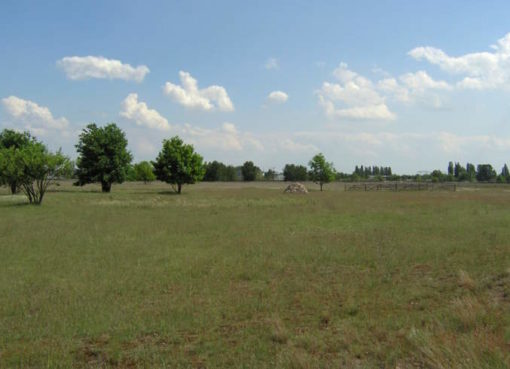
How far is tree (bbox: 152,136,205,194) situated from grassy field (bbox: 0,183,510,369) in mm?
46629

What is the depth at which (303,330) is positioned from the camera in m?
6.76

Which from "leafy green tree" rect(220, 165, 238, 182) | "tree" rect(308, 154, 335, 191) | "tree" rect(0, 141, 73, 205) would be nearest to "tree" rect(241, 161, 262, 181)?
"leafy green tree" rect(220, 165, 238, 182)

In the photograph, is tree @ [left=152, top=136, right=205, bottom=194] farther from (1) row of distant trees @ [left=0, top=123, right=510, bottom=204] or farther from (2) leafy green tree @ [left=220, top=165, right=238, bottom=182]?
(2) leafy green tree @ [left=220, top=165, right=238, bottom=182]

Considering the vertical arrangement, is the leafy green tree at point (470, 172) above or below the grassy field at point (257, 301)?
above

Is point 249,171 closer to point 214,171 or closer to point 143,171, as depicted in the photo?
point 214,171

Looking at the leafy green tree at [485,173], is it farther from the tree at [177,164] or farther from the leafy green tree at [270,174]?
the tree at [177,164]

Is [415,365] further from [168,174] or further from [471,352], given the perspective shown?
[168,174]

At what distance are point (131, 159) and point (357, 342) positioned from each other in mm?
62251

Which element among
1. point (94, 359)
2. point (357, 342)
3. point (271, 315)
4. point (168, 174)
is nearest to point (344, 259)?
point (271, 315)

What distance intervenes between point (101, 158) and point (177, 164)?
11.2 meters

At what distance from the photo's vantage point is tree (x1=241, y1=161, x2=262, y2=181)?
158m

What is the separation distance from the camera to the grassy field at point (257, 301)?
5.75m

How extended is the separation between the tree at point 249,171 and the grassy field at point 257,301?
141 meters

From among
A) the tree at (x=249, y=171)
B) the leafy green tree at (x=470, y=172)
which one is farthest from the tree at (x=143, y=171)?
the leafy green tree at (x=470, y=172)
